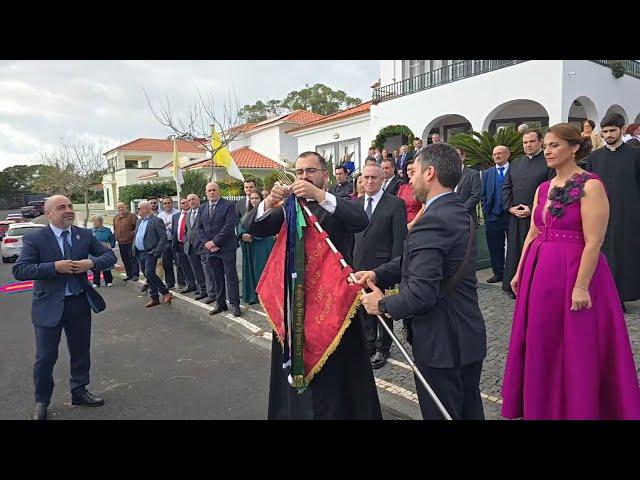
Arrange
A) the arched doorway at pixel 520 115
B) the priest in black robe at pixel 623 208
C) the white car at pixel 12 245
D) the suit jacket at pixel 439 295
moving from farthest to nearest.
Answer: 1. the white car at pixel 12 245
2. the arched doorway at pixel 520 115
3. the priest in black robe at pixel 623 208
4. the suit jacket at pixel 439 295

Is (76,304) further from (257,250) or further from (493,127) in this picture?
(493,127)

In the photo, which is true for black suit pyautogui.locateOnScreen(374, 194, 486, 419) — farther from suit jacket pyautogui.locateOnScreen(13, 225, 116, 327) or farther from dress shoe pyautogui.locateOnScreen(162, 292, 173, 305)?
dress shoe pyautogui.locateOnScreen(162, 292, 173, 305)

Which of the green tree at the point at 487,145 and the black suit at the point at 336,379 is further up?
the green tree at the point at 487,145

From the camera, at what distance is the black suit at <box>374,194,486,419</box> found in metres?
2.26

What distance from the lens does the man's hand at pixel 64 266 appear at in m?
4.06

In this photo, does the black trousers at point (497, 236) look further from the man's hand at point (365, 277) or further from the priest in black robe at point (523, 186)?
the man's hand at point (365, 277)

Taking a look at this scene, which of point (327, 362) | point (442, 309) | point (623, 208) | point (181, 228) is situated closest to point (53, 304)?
point (327, 362)

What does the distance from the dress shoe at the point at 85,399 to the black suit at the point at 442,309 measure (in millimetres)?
3358

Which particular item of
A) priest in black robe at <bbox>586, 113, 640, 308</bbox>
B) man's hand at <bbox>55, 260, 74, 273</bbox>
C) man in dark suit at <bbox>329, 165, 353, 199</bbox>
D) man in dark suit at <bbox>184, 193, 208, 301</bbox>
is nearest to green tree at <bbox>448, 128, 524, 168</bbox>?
man in dark suit at <bbox>329, 165, 353, 199</bbox>

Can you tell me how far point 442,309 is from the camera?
2438 mm

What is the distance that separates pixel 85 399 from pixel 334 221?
3167mm

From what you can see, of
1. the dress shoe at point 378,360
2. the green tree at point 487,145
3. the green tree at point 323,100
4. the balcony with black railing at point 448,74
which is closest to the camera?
the dress shoe at point 378,360

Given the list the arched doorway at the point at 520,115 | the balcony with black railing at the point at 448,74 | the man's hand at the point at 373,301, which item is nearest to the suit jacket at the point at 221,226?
the man's hand at the point at 373,301
